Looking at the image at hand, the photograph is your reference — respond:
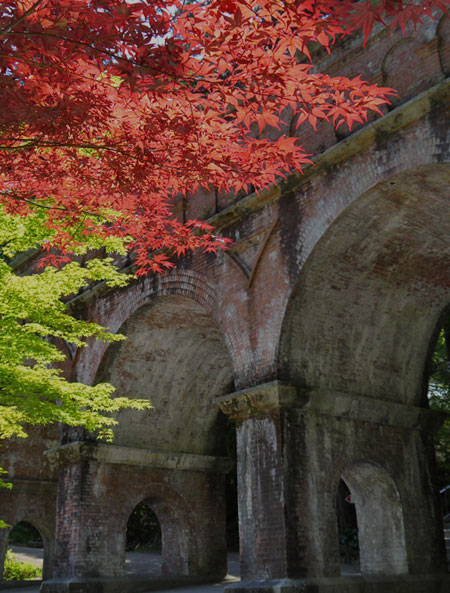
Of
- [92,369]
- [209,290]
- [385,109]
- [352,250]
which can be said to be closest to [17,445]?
[92,369]

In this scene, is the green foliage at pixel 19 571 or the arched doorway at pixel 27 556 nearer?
the arched doorway at pixel 27 556

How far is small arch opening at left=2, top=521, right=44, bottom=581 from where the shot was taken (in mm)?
17734

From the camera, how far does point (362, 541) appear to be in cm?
1065

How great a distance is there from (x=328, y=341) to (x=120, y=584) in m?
6.48

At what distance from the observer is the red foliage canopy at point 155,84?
4.38 metres

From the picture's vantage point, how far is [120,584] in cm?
1270

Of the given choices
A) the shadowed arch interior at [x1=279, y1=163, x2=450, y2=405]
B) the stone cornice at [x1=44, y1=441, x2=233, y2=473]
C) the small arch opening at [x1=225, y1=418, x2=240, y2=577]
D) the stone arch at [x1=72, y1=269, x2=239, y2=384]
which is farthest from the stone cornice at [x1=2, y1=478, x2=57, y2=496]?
the shadowed arch interior at [x1=279, y1=163, x2=450, y2=405]

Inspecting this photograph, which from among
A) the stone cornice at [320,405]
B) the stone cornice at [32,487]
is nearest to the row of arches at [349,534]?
the stone cornice at [320,405]

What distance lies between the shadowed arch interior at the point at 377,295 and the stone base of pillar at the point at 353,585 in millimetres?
2717

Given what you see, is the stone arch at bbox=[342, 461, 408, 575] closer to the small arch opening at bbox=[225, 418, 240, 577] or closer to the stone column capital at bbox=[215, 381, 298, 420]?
the stone column capital at bbox=[215, 381, 298, 420]

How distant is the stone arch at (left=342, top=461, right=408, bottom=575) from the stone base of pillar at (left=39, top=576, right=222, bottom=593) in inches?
183

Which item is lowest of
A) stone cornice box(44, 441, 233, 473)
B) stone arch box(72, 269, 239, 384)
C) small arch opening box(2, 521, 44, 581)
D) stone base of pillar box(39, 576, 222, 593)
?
stone base of pillar box(39, 576, 222, 593)

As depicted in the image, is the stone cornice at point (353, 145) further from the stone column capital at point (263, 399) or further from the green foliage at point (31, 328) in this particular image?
the stone column capital at point (263, 399)

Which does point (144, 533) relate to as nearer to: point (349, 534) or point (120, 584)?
point (349, 534)
